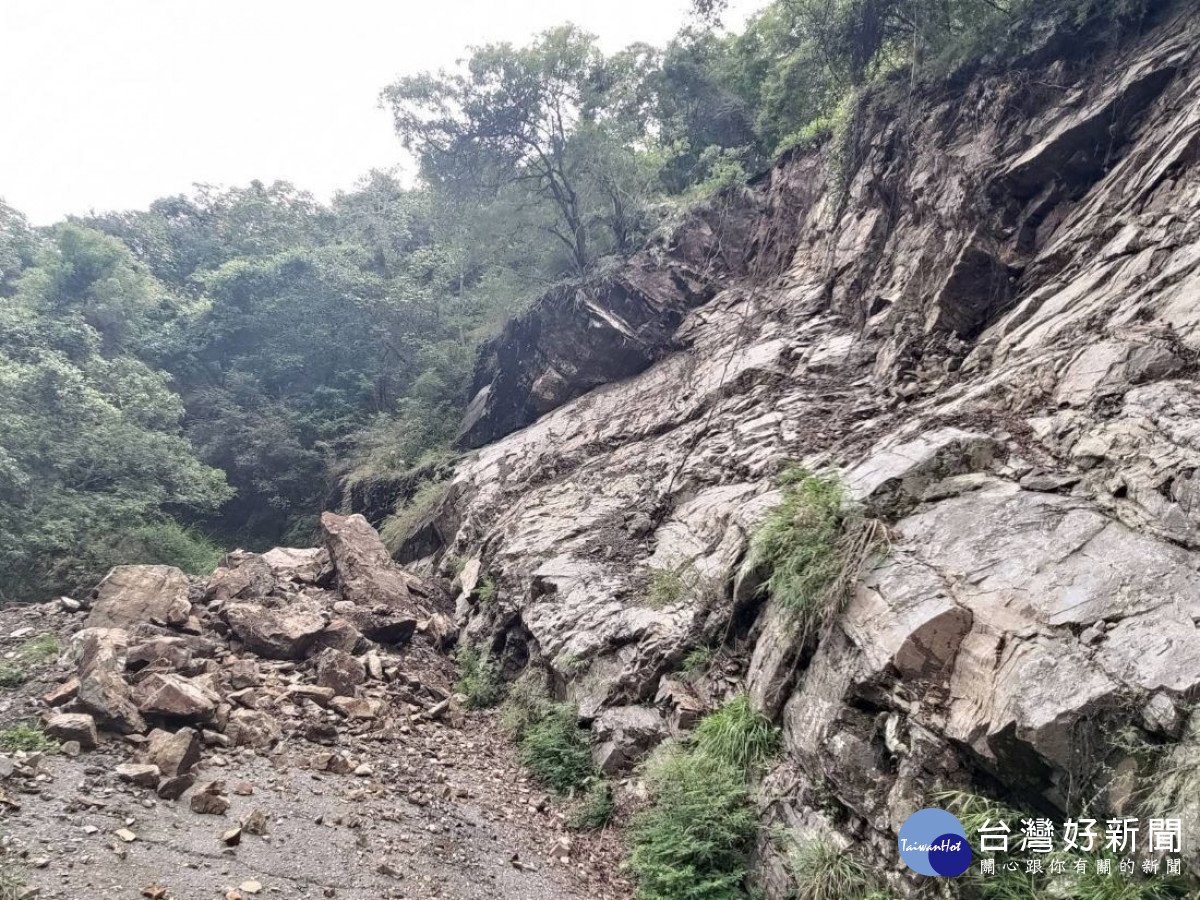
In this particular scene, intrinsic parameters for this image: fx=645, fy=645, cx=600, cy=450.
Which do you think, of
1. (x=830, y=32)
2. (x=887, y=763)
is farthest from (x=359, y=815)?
(x=830, y=32)

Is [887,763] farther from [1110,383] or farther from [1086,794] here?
[1110,383]

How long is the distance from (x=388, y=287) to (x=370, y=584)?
12992 mm

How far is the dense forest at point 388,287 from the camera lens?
1077cm

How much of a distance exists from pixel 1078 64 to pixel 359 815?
10.9m

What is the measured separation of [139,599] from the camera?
289 inches

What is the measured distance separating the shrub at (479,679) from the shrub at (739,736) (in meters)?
3.15

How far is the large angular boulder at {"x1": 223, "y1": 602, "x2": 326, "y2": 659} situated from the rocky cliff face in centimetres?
209

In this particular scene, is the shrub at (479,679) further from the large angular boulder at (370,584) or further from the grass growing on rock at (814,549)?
the grass growing on rock at (814,549)

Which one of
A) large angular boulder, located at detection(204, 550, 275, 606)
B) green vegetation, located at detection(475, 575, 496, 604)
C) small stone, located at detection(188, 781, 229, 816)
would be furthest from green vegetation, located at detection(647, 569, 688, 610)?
large angular boulder, located at detection(204, 550, 275, 606)

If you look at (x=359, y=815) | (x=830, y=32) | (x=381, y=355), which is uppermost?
(x=381, y=355)

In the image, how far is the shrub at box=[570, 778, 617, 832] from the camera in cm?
521

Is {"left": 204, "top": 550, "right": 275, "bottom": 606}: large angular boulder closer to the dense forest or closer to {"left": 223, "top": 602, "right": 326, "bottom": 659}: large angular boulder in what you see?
{"left": 223, "top": 602, "right": 326, "bottom": 659}: large angular boulder

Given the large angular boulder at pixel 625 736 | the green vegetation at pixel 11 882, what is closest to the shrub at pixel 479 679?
the large angular boulder at pixel 625 736

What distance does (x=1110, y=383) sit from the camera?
4.73m
